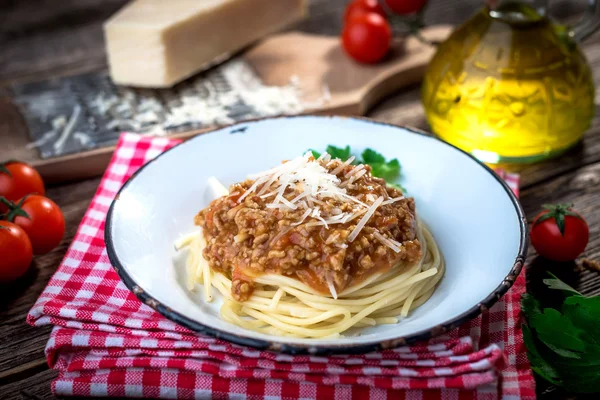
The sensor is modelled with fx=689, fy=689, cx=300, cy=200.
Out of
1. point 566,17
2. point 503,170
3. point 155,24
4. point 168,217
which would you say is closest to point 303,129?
point 168,217

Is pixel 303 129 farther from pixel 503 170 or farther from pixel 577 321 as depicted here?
pixel 577 321

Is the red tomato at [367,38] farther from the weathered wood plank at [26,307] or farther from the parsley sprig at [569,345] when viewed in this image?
the parsley sprig at [569,345]

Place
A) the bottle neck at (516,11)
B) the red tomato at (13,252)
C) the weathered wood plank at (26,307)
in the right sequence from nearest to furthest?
the weathered wood plank at (26,307)
the red tomato at (13,252)
the bottle neck at (516,11)

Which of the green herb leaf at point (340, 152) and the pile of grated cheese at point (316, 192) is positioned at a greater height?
the pile of grated cheese at point (316, 192)

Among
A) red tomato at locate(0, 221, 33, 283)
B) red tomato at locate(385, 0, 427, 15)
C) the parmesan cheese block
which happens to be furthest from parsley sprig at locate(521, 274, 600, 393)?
red tomato at locate(385, 0, 427, 15)

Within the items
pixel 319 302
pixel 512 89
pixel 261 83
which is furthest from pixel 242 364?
pixel 261 83

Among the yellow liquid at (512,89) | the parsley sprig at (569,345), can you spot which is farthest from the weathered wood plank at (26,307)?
the yellow liquid at (512,89)

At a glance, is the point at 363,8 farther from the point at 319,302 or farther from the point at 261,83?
the point at 319,302
